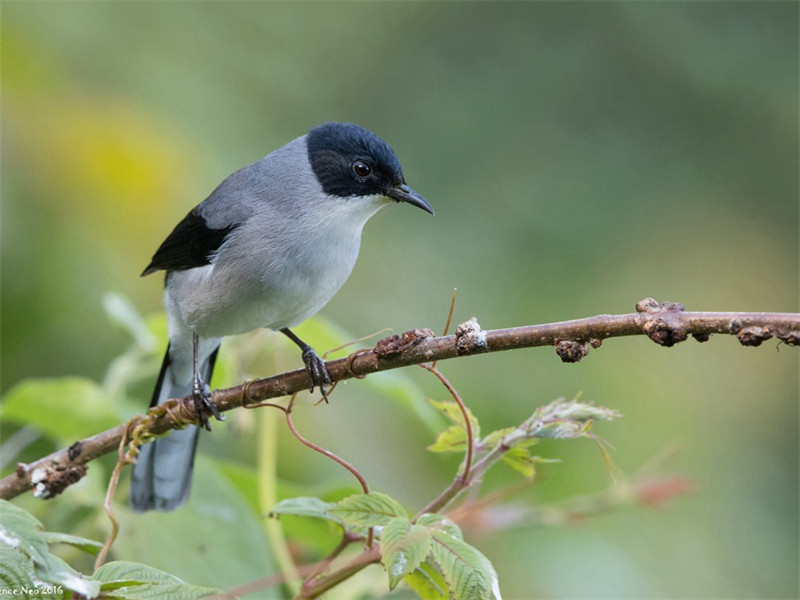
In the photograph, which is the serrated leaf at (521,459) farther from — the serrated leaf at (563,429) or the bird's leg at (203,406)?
the bird's leg at (203,406)

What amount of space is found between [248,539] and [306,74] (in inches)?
221

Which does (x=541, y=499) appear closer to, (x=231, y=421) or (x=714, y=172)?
(x=231, y=421)

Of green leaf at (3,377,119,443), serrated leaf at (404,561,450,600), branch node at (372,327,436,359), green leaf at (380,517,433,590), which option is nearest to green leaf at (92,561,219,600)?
green leaf at (380,517,433,590)

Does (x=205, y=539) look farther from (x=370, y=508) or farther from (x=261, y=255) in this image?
(x=370, y=508)

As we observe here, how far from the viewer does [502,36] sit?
27.1 ft

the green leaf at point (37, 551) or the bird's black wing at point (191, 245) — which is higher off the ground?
the bird's black wing at point (191, 245)

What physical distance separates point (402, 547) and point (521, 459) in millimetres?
420

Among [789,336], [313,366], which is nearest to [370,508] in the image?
[789,336]

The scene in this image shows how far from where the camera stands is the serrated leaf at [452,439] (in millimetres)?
1931

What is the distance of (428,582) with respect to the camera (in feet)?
6.06

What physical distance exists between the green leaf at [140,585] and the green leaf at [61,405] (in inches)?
46.7

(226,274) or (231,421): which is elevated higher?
(226,274)

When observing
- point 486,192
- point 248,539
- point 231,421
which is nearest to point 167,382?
point 231,421

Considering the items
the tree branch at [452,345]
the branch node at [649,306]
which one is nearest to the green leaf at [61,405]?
the tree branch at [452,345]
